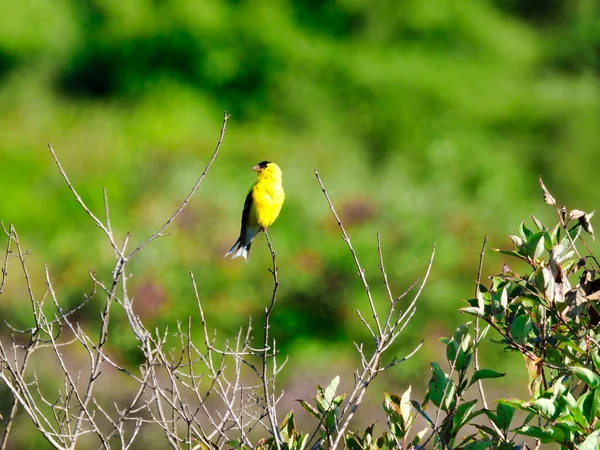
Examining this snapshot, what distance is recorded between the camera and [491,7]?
1944 cm

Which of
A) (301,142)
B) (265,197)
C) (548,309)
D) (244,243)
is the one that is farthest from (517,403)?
(301,142)

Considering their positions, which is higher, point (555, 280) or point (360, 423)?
point (555, 280)

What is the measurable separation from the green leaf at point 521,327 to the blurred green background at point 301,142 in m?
4.92

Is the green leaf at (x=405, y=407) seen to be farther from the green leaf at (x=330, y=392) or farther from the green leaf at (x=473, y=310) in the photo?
the green leaf at (x=473, y=310)

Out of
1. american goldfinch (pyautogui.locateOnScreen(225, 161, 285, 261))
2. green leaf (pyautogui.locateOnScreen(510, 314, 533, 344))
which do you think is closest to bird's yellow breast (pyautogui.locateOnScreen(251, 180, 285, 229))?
american goldfinch (pyautogui.locateOnScreen(225, 161, 285, 261))

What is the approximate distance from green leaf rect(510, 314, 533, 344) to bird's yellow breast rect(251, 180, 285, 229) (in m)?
2.73

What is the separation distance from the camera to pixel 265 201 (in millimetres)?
4863

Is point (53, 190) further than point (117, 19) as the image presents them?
No

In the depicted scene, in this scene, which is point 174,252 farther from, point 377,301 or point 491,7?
point 491,7

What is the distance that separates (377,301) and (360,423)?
3802 mm

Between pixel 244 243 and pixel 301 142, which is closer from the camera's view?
pixel 244 243

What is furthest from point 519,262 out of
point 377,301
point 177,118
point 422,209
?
point 177,118

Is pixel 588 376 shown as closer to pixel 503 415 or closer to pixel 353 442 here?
pixel 503 415

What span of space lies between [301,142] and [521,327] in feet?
47.9
